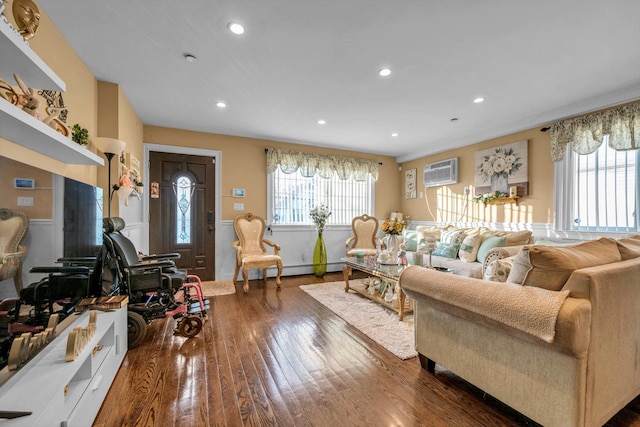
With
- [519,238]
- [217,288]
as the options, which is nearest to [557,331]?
[519,238]

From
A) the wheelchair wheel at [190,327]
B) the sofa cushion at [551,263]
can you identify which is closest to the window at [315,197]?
the wheelchair wheel at [190,327]

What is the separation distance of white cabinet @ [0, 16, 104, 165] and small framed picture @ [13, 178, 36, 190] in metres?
0.26

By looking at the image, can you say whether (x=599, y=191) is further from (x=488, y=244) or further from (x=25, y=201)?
(x=25, y=201)

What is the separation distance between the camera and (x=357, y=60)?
2375mm

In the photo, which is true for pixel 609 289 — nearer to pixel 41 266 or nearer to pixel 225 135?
pixel 41 266

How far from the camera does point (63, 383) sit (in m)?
1.07

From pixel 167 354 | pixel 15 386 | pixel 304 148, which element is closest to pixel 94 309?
pixel 167 354

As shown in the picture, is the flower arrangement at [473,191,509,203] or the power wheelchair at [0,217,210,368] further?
the flower arrangement at [473,191,509,203]

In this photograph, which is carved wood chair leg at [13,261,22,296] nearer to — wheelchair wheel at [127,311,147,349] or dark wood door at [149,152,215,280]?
wheelchair wheel at [127,311,147,349]

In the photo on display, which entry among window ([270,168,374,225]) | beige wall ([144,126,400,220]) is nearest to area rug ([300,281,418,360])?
window ([270,168,374,225])

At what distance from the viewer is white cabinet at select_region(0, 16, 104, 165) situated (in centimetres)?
105

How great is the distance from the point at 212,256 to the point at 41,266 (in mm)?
3276

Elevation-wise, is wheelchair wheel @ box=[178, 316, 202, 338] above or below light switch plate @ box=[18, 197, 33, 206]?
below

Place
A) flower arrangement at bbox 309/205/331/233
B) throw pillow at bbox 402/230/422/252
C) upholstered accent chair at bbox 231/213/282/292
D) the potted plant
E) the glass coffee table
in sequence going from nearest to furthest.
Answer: the potted plant
the glass coffee table
upholstered accent chair at bbox 231/213/282/292
throw pillow at bbox 402/230/422/252
flower arrangement at bbox 309/205/331/233
